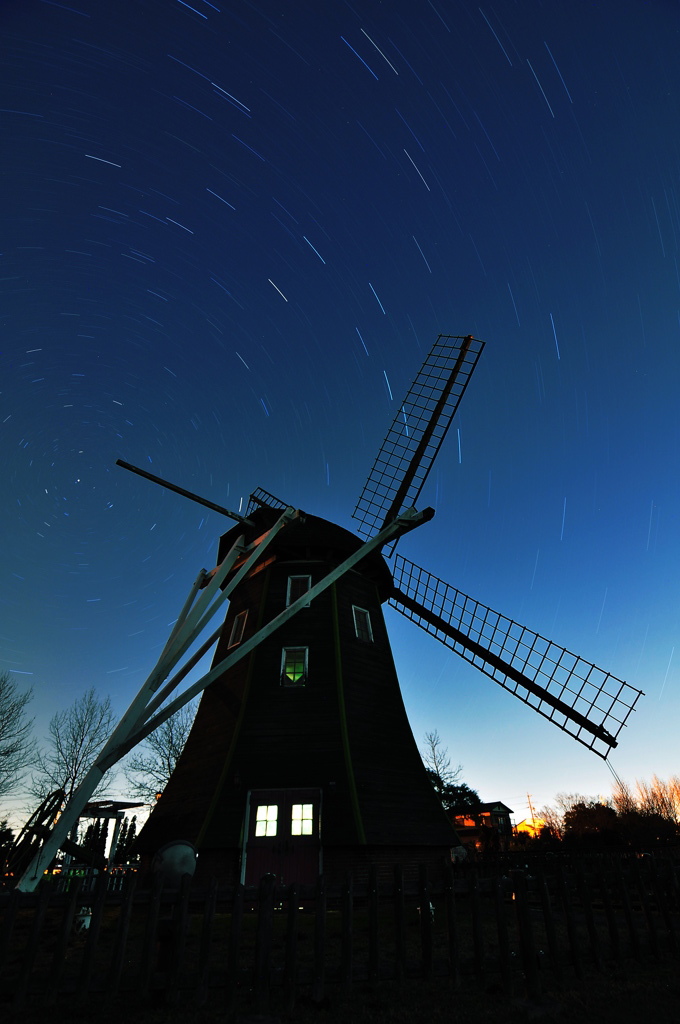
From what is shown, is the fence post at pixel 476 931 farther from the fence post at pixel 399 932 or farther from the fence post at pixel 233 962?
the fence post at pixel 233 962

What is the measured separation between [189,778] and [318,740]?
3.88 metres

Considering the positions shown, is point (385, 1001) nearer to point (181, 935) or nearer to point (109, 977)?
point (181, 935)

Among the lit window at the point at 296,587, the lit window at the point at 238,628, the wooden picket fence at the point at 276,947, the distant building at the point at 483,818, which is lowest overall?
the wooden picket fence at the point at 276,947

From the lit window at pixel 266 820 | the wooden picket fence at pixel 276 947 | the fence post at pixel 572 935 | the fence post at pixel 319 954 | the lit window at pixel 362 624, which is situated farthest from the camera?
the lit window at pixel 362 624

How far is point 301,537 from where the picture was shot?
17.5m

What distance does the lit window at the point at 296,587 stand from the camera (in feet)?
55.4

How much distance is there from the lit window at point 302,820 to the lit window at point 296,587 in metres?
6.01

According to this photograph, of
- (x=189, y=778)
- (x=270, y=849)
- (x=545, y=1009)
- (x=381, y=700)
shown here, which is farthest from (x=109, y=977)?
(x=381, y=700)

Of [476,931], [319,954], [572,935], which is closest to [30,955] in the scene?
[319,954]

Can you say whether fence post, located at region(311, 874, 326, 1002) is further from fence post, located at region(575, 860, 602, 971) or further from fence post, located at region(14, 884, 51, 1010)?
fence post, located at region(575, 860, 602, 971)

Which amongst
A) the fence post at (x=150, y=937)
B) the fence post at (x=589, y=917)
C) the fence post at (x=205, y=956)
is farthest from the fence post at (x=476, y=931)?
the fence post at (x=150, y=937)

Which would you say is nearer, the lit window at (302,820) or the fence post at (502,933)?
the fence post at (502,933)

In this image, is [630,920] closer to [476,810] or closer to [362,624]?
[362,624]

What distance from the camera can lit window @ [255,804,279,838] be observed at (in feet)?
40.6
